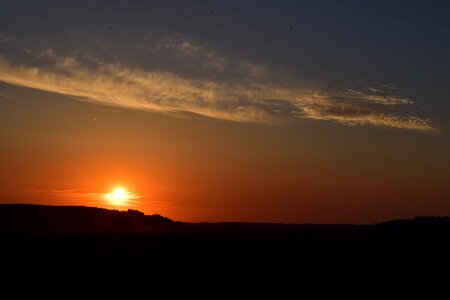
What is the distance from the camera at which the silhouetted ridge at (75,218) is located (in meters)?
47.1

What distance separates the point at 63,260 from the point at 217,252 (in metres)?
5.60

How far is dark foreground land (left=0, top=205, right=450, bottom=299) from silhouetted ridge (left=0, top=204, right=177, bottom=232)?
1985 cm

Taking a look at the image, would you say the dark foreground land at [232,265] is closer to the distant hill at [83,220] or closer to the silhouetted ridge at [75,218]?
the distant hill at [83,220]

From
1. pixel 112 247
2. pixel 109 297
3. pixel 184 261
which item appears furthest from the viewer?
pixel 112 247

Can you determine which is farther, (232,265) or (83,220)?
(83,220)

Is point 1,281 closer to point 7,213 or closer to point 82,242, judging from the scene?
point 82,242

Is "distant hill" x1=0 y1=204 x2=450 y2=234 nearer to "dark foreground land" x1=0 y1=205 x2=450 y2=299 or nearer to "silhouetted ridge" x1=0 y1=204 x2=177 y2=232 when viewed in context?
"silhouetted ridge" x1=0 y1=204 x2=177 y2=232

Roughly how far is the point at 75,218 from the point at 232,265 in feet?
99.0

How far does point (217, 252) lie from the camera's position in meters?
24.2

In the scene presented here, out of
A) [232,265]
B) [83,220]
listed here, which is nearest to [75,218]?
[83,220]

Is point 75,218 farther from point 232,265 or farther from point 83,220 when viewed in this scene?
point 232,265

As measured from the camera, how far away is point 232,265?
2278cm

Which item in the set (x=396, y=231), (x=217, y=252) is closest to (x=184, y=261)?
(x=217, y=252)

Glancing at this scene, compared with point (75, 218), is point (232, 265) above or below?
below
